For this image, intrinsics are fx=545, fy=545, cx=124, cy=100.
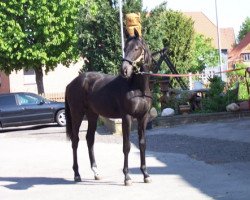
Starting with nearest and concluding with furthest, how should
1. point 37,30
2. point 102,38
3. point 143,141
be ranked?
point 143,141 < point 102,38 < point 37,30

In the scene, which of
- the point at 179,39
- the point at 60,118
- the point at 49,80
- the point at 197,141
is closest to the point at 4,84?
the point at 49,80

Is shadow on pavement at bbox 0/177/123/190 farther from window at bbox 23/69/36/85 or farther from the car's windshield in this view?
window at bbox 23/69/36/85

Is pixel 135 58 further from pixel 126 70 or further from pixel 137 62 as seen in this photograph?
pixel 126 70

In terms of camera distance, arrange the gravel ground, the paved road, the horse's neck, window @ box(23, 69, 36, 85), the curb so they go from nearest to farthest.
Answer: the paved road → the horse's neck → the gravel ground → the curb → window @ box(23, 69, 36, 85)

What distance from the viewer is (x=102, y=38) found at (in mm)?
28719

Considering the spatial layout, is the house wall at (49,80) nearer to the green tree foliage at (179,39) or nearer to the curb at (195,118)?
the green tree foliage at (179,39)

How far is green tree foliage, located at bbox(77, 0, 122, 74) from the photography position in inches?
1126

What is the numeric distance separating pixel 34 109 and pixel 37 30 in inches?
514

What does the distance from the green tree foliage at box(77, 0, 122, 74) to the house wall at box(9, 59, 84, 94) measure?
2056 centimetres

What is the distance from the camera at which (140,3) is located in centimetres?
2956

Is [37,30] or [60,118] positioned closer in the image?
[60,118]

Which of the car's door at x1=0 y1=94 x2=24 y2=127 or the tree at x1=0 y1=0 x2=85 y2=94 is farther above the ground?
the tree at x1=0 y1=0 x2=85 y2=94

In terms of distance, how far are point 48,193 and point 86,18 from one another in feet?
71.8

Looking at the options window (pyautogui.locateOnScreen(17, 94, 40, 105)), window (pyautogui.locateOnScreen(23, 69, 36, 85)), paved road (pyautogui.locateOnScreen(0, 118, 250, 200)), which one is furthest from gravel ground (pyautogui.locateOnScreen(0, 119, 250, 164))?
window (pyautogui.locateOnScreen(23, 69, 36, 85))
